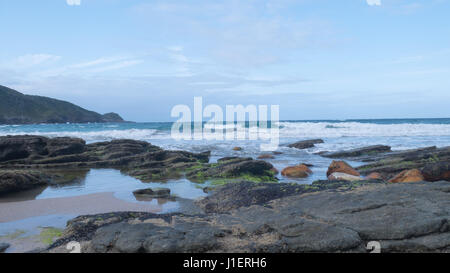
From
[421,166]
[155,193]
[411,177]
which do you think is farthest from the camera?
[421,166]

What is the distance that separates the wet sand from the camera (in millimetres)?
6540

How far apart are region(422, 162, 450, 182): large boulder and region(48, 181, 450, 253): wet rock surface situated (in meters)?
4.53

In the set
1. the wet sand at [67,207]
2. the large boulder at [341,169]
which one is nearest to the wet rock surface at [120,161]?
the large boulder at [341,169]

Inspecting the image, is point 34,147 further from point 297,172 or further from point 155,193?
point 297,172

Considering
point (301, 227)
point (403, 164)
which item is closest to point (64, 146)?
point (301, 227)

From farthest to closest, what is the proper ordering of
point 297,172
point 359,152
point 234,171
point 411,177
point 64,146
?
1. point 359,152
2. point 64,146
3. point 297,172
4. point 234,171
5. point 411,177

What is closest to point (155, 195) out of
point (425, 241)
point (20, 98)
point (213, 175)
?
point (213, 175)

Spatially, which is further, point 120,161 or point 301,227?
point 120,161

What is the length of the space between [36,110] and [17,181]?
103817 mm

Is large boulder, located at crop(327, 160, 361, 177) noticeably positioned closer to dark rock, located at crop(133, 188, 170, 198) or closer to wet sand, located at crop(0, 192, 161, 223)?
dark rock, located at crop(133, 188, 170, 198)

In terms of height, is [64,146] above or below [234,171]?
above

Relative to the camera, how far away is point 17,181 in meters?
8.89

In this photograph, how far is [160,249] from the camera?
3.33 meters
